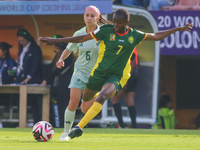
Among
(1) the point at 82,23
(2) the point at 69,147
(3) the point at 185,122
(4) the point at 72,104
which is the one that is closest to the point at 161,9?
(1) the point at 82,23

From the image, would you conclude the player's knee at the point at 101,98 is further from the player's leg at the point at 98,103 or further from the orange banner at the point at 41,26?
the orange banner at the point at 41,26

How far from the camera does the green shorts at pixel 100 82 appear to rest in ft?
21.8

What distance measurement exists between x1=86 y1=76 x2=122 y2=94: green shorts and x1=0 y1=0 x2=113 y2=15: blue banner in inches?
166

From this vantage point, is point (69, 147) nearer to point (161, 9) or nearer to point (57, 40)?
point (57, 40)

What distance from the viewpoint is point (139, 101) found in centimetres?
1216

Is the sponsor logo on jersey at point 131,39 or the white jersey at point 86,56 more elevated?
the sponsor logo on jersey at point 131,39

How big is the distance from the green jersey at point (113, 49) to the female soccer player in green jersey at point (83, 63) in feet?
2.05

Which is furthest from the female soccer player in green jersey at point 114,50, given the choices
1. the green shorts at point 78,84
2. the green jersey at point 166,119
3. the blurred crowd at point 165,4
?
the green jersey at point 166,119

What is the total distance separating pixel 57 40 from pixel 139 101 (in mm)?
6143

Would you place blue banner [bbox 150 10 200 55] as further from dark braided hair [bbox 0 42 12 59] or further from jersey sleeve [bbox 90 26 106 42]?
jersey sleeve [bbox 90 26 106 42]

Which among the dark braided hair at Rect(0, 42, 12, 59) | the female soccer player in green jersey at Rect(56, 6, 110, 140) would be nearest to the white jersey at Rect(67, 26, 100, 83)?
the female soccer player in green jersey at Rect(56, 6, 110, 140)

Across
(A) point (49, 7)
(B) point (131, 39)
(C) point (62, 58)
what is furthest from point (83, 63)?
(A) point (49, 7)

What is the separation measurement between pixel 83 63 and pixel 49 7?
3.89 m

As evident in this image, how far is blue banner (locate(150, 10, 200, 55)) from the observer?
1145 cm
